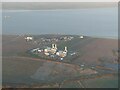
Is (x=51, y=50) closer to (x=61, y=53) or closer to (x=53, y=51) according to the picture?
(x=53, y=51)

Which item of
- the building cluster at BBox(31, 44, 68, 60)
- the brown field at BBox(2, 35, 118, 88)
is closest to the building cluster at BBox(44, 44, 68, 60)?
the building cluster at BBox(31, 44, 68, 60)

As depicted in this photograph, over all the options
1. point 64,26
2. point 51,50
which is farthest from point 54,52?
point 64,26

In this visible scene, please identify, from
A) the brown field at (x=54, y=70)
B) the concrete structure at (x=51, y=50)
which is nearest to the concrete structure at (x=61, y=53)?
the concrete structure at (x=51, y=50)

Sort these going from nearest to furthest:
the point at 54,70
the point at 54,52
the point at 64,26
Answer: the point at 54,70
the point at 54,52
the point at 64,26

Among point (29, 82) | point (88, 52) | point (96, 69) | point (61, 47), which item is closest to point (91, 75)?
point (96, 69)

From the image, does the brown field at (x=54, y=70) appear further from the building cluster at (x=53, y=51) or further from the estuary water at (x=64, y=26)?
the estuary water at (x=64, y=26)

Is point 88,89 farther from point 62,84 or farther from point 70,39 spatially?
point 70,39

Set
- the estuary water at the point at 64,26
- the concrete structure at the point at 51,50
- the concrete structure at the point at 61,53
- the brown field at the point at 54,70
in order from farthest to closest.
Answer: the estuary water at the point at 64,26 → the concrete structure at the point at 51,50 → the concrete structure at the point at 61,53 → the brown field at the point at 54,70

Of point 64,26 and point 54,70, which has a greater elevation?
point 64,26

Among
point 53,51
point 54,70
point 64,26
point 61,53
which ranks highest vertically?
point 64,26
